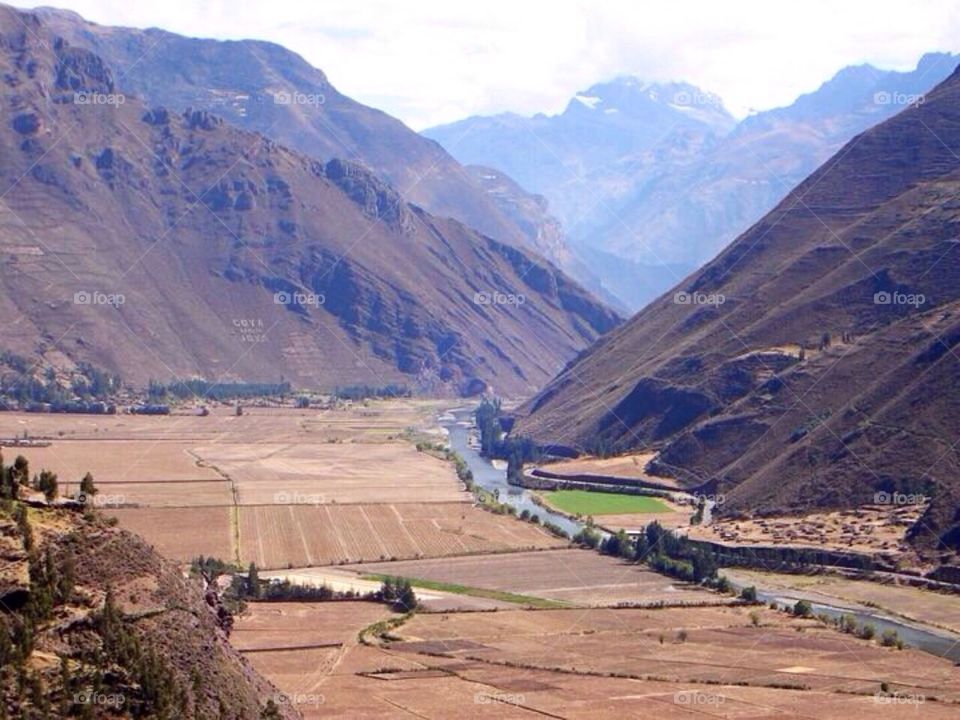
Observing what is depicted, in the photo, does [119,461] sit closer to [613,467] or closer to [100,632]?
[613,467]

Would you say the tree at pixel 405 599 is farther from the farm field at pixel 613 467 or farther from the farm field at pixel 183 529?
the farm field at pixel 613 467

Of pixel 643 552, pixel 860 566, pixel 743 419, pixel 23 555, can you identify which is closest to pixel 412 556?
pixel 643 552

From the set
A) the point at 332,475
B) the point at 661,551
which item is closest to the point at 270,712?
the point at 661,551

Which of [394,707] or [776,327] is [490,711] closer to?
[394,707]

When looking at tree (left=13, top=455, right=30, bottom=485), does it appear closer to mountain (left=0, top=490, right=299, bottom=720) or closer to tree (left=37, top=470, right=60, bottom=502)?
tree (left=37, top=470, right=60, bottom=502)

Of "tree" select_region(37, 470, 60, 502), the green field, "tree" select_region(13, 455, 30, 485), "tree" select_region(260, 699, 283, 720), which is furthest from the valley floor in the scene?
"tree" select_region(13, 455, 30, 485)

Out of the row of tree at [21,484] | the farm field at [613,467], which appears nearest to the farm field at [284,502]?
the farm field at [613,467]
